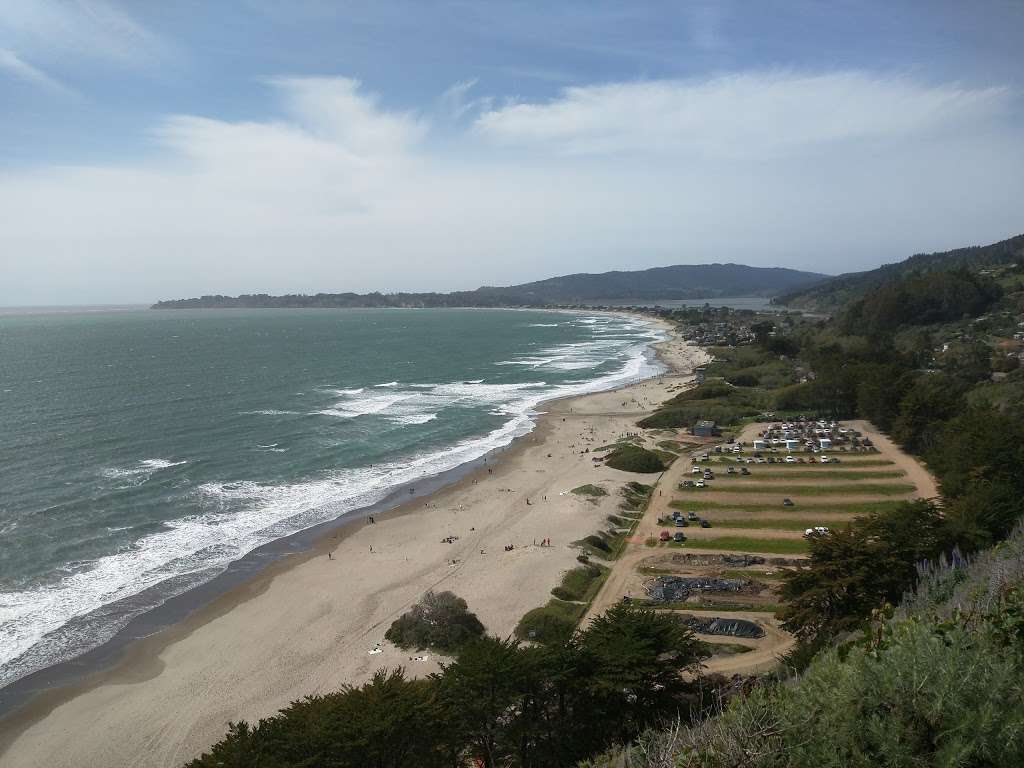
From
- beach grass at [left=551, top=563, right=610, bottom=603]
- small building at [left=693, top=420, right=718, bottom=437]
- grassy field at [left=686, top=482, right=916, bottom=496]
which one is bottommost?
beach grass at [left=551, top=563, right=610, bottom=603]

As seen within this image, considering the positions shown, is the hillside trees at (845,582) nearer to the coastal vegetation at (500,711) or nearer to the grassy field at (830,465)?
the coastal vegetation at (500,711)

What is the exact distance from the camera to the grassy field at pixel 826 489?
4462 cm

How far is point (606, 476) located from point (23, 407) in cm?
6480

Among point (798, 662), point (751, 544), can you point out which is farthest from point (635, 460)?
point (798, 662)

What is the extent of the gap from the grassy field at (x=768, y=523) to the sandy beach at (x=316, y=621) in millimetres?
7430

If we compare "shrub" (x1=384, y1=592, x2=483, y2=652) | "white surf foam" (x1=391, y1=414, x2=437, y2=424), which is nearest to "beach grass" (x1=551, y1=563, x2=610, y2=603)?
"shrub" (x1=384, y1=592, x2=483, y2=652)

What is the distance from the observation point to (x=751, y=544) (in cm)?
3647

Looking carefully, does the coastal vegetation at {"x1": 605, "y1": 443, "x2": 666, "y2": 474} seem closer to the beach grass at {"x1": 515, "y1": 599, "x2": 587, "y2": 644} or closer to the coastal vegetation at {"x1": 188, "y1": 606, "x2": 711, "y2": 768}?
the beach grass at {"x1": 515, "y1": 599, "x2": 587, "y2": 644}

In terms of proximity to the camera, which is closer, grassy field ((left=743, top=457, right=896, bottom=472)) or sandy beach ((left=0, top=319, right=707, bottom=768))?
sandy beach ((left=0, top=319, right=707, bottom=768))

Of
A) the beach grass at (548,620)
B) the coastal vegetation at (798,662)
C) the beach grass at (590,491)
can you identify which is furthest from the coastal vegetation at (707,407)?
the beach grass at (548,620)

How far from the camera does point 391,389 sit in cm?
9306

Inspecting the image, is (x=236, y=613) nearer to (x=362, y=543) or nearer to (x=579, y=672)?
(x=362, y=543)

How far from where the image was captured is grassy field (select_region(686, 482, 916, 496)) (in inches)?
1757

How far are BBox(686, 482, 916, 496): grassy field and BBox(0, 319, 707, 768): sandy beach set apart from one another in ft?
27.8
